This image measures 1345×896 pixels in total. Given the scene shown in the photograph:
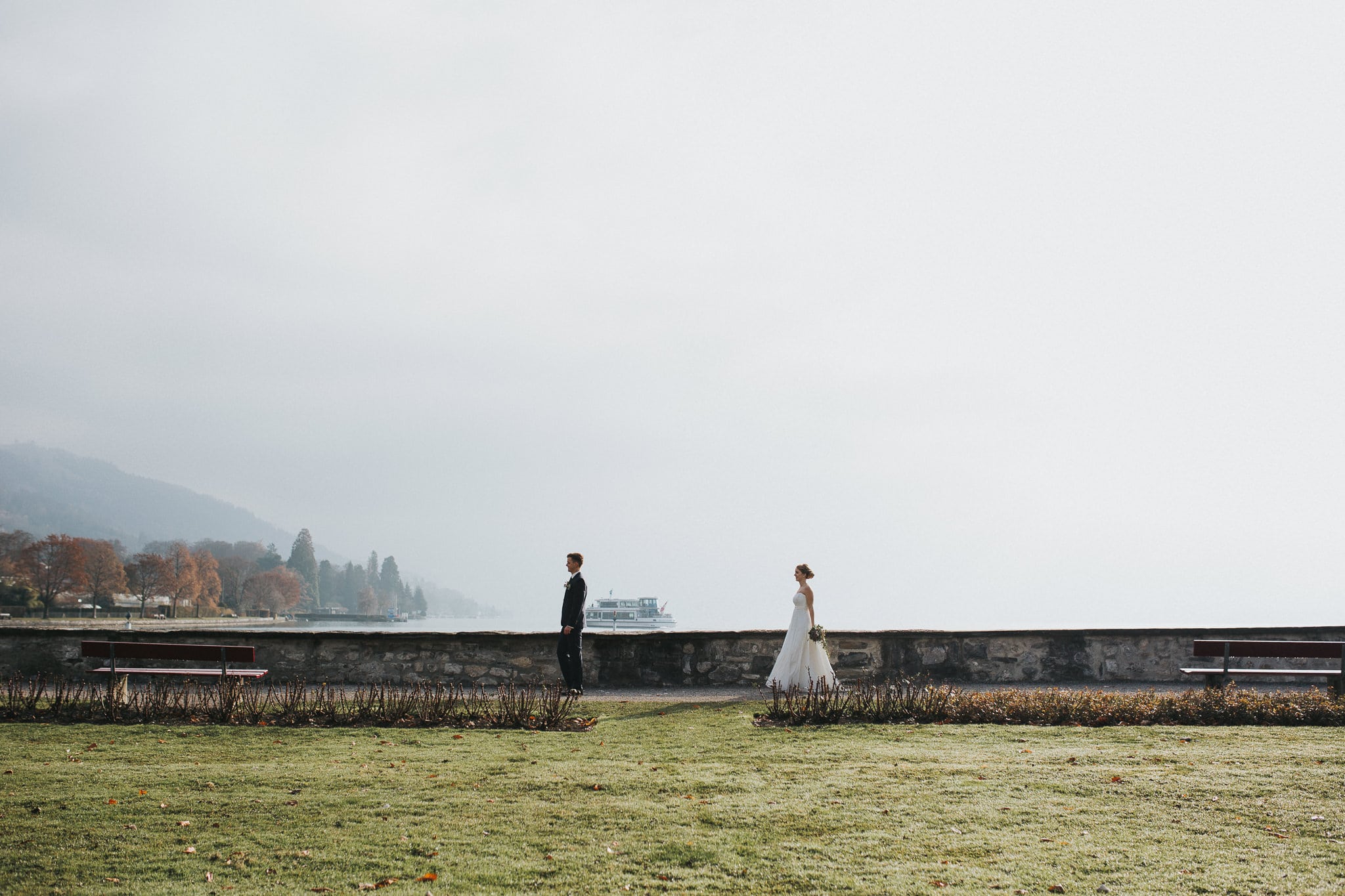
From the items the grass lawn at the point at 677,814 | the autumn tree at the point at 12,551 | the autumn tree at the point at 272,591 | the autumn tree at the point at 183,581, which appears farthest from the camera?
the autumn tree at the point at 272,591

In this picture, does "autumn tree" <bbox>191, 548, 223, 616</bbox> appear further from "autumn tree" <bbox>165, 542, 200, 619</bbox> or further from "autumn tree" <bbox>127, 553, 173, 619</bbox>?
"autumn tree" <bbox>127, 553, 173, 619</bbox>

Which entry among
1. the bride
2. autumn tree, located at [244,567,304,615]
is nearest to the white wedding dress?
the bride

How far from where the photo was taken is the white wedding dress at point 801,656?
1376cm

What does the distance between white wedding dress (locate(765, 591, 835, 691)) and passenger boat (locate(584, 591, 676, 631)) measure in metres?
107

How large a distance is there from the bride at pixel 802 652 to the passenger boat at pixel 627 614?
4201 inches

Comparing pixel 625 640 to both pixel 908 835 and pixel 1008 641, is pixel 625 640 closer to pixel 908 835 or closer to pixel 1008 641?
pixel 1008 641

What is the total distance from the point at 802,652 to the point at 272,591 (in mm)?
184131

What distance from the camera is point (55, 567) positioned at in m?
122

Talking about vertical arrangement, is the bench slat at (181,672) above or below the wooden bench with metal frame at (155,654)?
below

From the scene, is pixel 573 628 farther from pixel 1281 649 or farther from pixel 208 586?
pixel 208 586

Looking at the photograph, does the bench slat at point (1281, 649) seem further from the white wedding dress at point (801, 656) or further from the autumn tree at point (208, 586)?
the autumn tree at point (208, 586)

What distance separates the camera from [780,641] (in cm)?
1538

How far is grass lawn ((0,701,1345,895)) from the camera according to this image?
5.31m

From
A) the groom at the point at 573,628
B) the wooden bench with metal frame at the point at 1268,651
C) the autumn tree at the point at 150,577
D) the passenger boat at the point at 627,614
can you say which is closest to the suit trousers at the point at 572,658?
the groom at the point at 573,628
